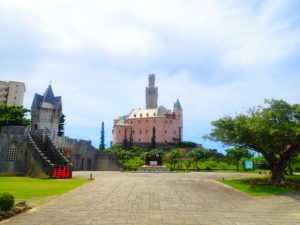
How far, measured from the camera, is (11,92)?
76438 mm

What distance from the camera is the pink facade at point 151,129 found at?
301 feet

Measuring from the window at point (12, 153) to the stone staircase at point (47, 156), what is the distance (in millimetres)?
1961

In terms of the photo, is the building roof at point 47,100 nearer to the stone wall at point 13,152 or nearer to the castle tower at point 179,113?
the stone wall at point 13,152

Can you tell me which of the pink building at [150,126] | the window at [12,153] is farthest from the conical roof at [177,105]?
the window at [12,153]

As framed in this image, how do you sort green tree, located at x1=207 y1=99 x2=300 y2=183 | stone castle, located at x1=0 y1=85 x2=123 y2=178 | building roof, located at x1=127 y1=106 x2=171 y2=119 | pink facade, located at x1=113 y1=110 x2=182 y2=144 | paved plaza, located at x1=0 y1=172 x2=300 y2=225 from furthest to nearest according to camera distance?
building roof, located at x1=127 y1=106 x2=171 y2=119 → pink facade, located at x1=113 y1=110 x2=182 y2=144 → stone castle, located at x1=0 y1=85 x2=123 y2=178 → green tree, located at x1=207 y1=99 x2=300 y2=183 → paved plaza, located at x1=0 y1=172 x2=300 y2=225

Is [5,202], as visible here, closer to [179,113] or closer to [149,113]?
[149,113]

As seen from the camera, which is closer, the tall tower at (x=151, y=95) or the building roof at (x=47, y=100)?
the building roof at (x=47, y=100)

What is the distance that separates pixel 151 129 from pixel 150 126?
1.17 meters

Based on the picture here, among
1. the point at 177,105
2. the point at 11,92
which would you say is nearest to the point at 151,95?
the point at 177,105

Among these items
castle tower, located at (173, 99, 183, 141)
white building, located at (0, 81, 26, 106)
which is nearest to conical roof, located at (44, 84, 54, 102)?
white building, located at (0, 81, 26, 106)

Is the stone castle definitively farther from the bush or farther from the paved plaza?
the bush

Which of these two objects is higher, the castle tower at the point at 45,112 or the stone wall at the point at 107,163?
the castle tower at the point at 45,112

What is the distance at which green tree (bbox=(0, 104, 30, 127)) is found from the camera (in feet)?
132

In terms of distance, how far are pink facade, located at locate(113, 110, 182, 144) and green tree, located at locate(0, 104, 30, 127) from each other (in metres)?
49.0
